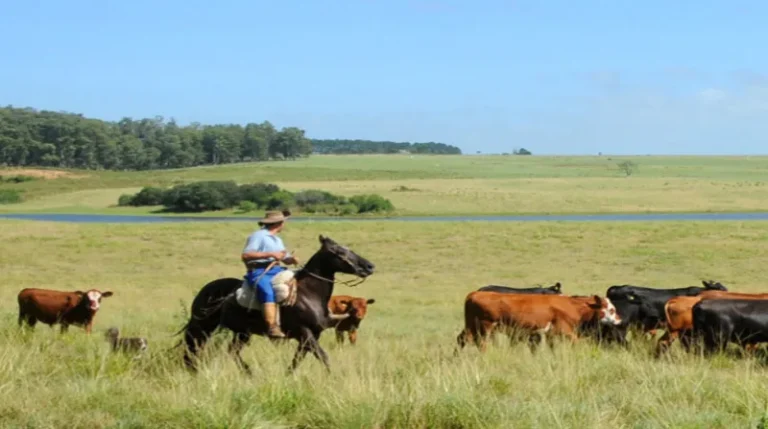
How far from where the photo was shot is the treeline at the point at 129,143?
450ft

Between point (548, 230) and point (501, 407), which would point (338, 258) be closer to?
point (501, 407)

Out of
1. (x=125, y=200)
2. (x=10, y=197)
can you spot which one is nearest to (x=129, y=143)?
(x=10, y=197)

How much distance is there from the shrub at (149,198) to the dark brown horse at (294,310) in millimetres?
70790

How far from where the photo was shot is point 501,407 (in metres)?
8.01

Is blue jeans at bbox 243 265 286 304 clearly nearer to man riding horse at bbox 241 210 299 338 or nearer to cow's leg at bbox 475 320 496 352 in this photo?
man riding horse at bbox 241 210 299 338

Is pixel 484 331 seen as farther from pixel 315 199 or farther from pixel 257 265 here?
pixel 315 199

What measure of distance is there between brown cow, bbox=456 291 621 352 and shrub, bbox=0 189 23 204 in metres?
78.7

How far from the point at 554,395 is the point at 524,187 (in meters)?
91.6

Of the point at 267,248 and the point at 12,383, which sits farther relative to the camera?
the point at 267,248

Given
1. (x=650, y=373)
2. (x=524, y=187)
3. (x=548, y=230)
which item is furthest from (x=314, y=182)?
(x=650, y=373)

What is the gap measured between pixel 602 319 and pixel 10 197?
8127cm

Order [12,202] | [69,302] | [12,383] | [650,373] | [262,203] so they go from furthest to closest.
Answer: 1. [12,202]
2. [262,203]
3. [69,302]
4. [650,373]
5. [12,383]

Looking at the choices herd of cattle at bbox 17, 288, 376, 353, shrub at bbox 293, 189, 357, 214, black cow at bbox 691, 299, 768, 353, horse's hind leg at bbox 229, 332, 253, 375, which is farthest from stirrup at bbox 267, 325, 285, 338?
shrub at bbox 293, 189, 357, 214

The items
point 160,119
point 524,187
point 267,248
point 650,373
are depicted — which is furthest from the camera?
point 160,119
